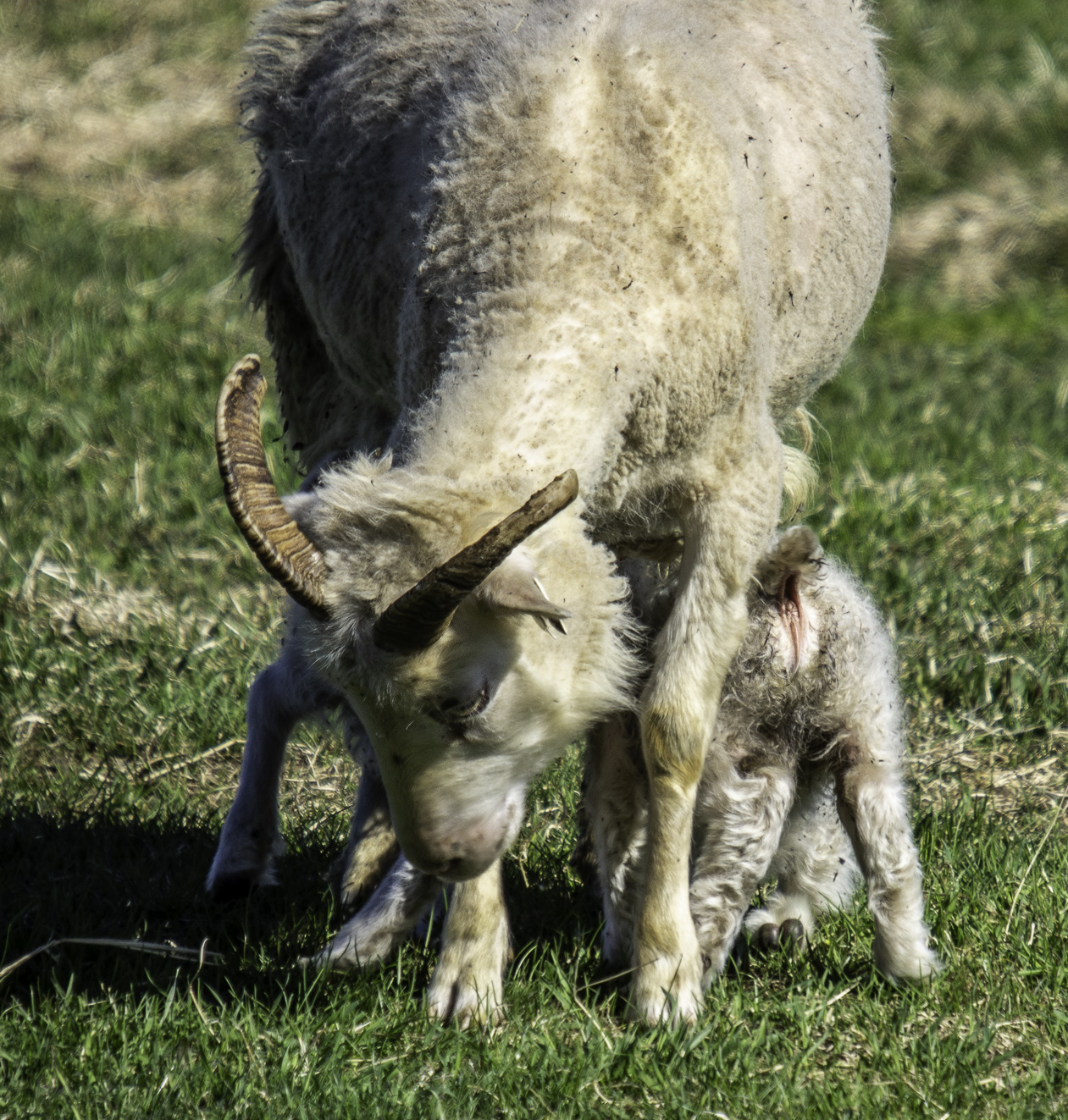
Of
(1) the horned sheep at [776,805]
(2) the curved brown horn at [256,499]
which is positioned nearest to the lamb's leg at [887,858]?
(1) the horned sheep at [776,805]

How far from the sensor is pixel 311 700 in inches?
159

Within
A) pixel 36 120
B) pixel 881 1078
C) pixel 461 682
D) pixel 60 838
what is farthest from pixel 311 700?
pixel 36 120

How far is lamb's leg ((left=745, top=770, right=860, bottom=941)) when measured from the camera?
146 inches

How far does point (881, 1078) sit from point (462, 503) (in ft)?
4.62

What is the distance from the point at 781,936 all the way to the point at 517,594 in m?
1.40

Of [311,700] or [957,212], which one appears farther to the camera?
[957,212]

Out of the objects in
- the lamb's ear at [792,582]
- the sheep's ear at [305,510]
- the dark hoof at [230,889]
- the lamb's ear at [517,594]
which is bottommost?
the dark hoof at [230,889]

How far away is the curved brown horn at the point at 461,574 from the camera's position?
2.50 metres

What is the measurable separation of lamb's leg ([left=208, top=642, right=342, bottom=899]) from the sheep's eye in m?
0.99

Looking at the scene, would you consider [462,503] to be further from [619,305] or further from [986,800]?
[986,800]

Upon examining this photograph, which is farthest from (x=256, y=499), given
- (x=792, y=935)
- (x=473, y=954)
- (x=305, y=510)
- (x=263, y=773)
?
(x=792, y=935)

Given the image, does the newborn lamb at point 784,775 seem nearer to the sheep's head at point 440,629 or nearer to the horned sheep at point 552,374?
the horned sheep at point 552,374

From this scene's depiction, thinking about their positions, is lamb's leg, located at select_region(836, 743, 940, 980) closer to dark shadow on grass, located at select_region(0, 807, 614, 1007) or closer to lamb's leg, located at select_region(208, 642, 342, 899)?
dark shadow on grass, located at select_region(0, 807, 614, 1007)

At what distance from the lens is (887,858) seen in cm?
341
